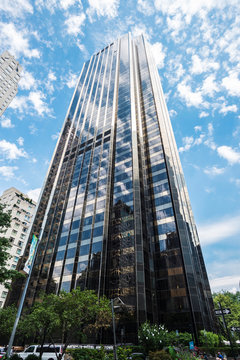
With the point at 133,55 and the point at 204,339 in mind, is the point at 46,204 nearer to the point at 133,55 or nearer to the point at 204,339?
the point at 204,339

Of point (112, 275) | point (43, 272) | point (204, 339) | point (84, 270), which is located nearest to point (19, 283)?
point (43, 272)

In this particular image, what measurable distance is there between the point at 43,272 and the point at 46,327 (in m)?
29.9

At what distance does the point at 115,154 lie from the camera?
62.3 m

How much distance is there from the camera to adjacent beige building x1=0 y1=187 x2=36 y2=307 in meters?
71.5

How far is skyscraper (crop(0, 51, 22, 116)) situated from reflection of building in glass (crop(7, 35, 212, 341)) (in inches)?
1362

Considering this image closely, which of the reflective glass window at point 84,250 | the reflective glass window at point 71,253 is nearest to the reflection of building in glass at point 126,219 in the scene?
the reflective glass window at point 84,250

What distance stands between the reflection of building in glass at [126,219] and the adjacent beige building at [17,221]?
50.9 ft

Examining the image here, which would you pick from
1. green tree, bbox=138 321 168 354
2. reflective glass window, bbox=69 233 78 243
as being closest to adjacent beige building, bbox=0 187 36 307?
reflective glass window, bbox=69 233 78 243

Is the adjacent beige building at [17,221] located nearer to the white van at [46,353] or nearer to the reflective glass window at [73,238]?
the reflective glass window at [73,238]

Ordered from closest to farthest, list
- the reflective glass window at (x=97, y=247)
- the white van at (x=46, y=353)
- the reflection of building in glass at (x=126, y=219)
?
1. the white van at (x=46, y=353)
2. the reflection of building in glass at (x=126, y=219)
3. the reflective glass window at (x=97, y=247)

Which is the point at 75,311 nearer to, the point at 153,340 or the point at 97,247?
the point at 153,340

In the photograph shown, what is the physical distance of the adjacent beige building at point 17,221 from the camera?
71.5 m

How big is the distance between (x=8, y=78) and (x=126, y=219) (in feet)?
305

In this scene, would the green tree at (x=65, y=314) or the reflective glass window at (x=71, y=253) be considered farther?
the reflective glass window at (x=71, y=253)
